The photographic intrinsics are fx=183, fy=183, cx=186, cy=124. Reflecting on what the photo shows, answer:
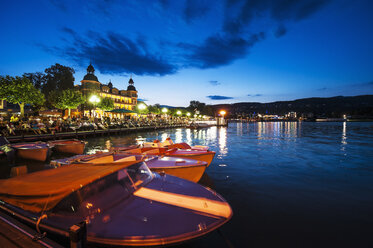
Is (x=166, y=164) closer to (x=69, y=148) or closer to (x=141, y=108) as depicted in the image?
(x=69, y=148)

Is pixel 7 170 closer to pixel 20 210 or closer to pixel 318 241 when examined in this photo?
pixel 20 210

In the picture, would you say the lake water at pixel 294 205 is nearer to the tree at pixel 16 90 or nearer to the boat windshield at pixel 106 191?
the boat windshield at pixel 106 191

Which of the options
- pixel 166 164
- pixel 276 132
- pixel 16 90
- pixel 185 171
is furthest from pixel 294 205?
pixel 276 132

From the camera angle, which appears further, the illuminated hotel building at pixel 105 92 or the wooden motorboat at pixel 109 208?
the illuminated hotel building at pixel 105 92

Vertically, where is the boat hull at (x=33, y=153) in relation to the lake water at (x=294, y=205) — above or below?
above

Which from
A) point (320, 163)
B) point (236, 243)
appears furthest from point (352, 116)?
point (236, 243)

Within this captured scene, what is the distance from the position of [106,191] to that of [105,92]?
73.2 meters

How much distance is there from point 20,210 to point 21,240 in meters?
1.19

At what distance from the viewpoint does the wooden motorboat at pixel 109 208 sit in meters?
3.00

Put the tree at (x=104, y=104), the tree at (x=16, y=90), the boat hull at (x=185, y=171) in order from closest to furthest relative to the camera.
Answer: the boat hull at (x=185, y=171) < the tree at (x=16, y=90) < the tree at (x=104, y=104)

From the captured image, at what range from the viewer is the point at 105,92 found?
6950 cm

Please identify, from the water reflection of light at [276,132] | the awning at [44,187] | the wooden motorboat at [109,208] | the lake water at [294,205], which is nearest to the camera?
the wooden motorboat at [109,208]

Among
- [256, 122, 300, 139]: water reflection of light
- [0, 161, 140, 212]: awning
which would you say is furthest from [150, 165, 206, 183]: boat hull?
[256, 122, 300, 139]: water reflection of light

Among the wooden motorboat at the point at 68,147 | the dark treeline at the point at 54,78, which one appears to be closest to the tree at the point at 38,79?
the dark treeline at the point at 54,78
